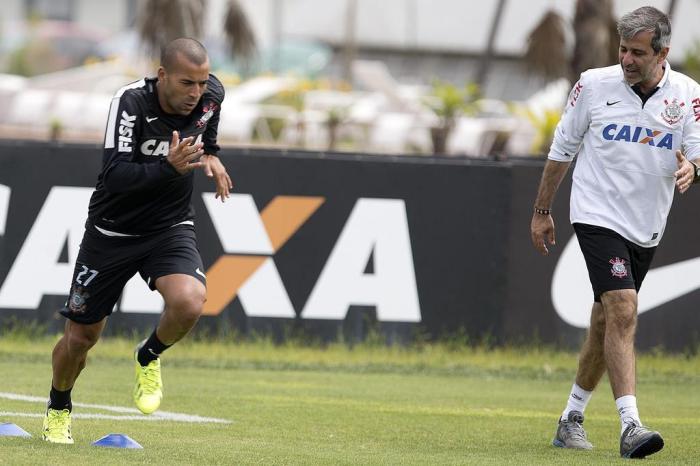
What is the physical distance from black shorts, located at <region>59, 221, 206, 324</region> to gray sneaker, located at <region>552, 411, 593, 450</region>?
229 cm

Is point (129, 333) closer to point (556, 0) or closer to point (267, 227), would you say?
point (267, 227)

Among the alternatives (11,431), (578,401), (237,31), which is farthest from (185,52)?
(237,31)

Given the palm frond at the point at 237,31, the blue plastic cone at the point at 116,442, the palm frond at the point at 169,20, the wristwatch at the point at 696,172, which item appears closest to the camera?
the blue plastic cone at the point at 116,442

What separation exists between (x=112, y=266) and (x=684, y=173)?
117 inches

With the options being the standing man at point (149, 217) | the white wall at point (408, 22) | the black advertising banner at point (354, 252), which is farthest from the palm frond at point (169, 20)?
the white wall at point (408, 22)

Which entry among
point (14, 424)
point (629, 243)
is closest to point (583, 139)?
point (629, 243)

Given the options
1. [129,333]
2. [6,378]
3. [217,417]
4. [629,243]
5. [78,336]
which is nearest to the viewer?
[78,336]

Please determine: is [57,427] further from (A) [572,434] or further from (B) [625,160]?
(B) [625,160]

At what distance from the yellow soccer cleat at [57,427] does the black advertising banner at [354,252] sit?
5.28 m

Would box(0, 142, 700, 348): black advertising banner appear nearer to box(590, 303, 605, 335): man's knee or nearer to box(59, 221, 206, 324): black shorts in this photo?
box(590, 303, 605, 335): man's knee

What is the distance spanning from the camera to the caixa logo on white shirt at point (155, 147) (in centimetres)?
750

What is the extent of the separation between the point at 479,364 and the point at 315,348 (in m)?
1.45

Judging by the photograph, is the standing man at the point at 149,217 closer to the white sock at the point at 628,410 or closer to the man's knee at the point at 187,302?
the man's knee at the point at 187,302

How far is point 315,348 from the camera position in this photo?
44.1ft
